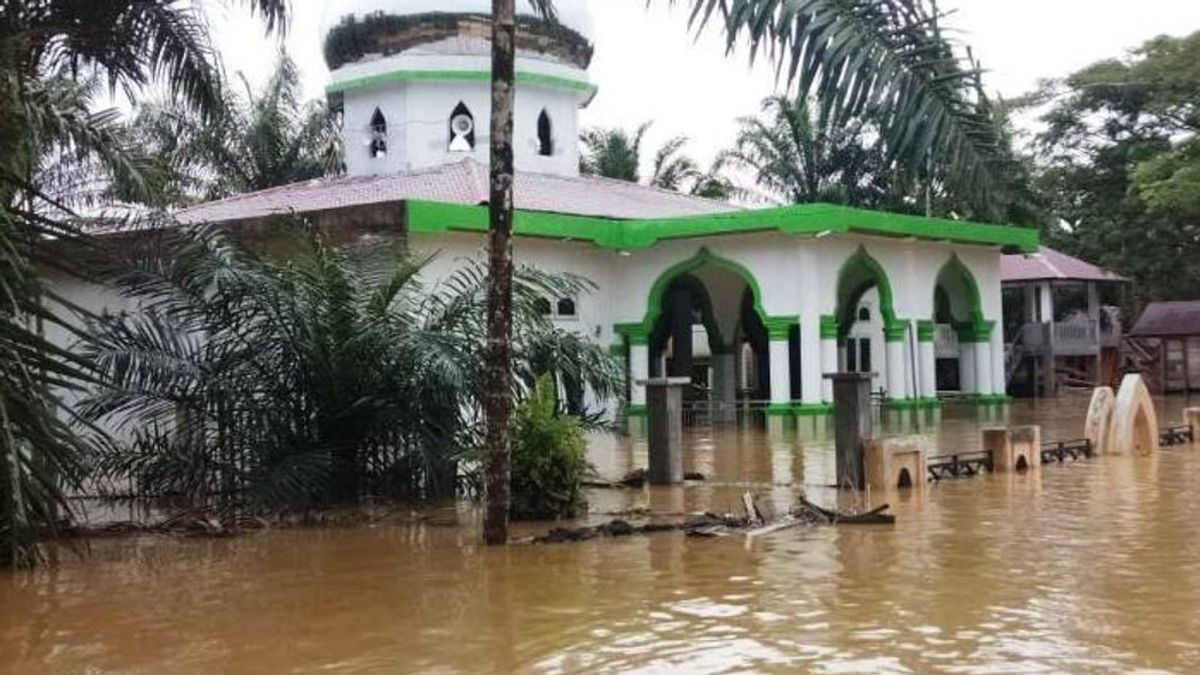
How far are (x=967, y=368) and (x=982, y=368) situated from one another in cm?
63

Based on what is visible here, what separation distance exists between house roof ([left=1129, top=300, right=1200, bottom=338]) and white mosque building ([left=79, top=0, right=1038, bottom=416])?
10.9m

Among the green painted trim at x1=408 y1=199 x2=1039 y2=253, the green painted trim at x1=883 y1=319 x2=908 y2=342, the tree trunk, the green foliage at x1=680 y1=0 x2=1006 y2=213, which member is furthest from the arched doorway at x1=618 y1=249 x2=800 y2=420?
the green foliage at x1=680 y1=0 x2=1006 y2=213

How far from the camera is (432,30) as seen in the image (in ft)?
90.2

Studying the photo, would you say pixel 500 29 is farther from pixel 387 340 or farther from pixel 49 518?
pixel 49 518

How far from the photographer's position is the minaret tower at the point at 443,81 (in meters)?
27.4

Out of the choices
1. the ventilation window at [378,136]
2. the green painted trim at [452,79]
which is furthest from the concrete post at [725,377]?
the ventilation window at [378,136]

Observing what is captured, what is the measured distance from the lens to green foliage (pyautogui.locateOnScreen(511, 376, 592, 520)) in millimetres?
11266

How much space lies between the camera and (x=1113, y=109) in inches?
1460

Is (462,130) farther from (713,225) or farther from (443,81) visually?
(713,225)

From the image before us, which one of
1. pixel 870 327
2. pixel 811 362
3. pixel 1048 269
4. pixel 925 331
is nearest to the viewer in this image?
pixel 811 362

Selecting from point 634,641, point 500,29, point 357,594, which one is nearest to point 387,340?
point 500,29

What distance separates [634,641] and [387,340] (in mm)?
5987

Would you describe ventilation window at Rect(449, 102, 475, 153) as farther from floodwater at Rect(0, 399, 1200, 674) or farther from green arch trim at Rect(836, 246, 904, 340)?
floodwater at Rect(0, 399, 1200, 674)

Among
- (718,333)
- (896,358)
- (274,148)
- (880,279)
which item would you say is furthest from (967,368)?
(274,148)
